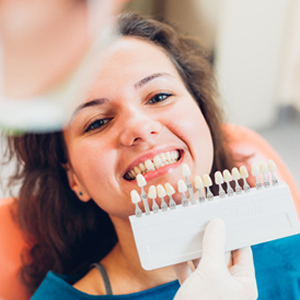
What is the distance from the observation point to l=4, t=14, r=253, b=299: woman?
29.8 inches

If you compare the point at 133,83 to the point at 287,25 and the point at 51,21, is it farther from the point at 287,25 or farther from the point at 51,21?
the point at 287,25

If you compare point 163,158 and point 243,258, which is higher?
point 163,158

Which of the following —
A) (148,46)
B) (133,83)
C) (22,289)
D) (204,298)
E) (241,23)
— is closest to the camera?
(204,298)

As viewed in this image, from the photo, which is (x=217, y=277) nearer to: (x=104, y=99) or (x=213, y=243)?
(x=213, y=243)

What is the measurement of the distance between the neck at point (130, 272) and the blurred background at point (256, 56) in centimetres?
91

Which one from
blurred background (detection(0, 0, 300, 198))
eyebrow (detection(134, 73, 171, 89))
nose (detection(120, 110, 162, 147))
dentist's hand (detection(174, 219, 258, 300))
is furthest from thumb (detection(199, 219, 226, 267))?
blurred background (detection(0, 0, 300, 198))

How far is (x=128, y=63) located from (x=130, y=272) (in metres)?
0.55

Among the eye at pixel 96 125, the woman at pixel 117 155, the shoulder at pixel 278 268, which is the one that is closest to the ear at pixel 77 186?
the woman at pixel 117 155

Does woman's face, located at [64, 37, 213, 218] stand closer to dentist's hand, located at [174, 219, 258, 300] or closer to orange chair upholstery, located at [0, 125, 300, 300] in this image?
dentist's hand, located at [174, 219, 258, 300]

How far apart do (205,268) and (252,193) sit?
0.59 feet

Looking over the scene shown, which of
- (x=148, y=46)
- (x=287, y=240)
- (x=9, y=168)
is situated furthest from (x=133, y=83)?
(x=9, y=168)

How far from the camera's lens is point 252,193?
69cm

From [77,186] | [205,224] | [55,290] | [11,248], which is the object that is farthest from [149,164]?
[11,248]

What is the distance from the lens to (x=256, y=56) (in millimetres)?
2012
